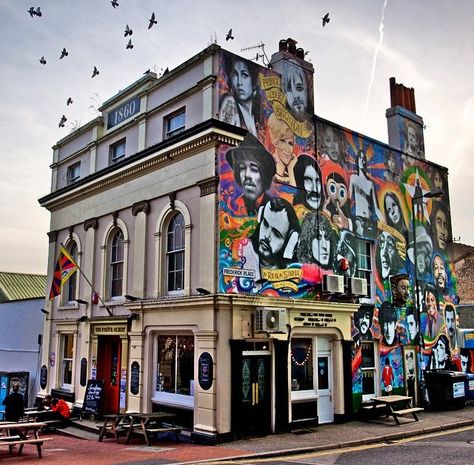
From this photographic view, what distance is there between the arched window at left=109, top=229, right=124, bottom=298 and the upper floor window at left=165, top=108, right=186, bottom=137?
13.3 ft

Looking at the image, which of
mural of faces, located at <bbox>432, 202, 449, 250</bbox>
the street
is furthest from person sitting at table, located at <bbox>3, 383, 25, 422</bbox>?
mural of faces, located at <bbox>432, 202, 449, 250</bbox>

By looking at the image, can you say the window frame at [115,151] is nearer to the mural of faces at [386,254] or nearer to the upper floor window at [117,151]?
Answer: the upper floor window at [117,151]

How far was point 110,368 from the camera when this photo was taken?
1892 centimetres

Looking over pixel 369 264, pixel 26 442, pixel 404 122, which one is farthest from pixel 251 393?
pixel 404 122

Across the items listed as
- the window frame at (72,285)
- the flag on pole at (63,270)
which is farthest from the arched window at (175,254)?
the window frame at (72,285)

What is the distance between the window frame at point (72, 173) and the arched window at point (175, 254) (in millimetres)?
7203

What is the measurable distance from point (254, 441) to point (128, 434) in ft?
10.4

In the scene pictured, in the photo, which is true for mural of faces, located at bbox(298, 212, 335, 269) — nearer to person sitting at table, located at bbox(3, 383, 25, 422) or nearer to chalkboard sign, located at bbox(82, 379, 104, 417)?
chalkboard sign, located at bbox(82, 379, 104, 417)

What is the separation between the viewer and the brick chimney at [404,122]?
858 inches

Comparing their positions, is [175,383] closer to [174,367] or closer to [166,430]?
[174,367]

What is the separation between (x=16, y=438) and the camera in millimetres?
12664

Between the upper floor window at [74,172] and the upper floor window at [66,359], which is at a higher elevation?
the upper floor window at [74,172]

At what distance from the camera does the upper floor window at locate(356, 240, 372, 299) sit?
18797mm

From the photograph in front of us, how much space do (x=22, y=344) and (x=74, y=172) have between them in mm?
8201
